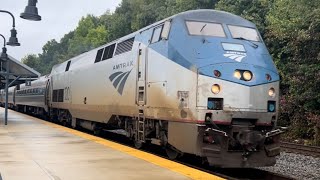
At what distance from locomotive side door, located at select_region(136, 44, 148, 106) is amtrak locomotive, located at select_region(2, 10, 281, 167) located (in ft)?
0.09

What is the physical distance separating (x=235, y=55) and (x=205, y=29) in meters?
1.10

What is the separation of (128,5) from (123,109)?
1955 inches

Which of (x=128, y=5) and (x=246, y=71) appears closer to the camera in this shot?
(x=246, y=71)

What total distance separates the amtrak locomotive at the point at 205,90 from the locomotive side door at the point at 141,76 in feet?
0.09

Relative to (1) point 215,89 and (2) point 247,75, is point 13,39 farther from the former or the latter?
(2) point 247,75

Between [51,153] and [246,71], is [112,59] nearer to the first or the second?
[51,153]

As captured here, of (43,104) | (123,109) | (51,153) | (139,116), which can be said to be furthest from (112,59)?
(43,104)

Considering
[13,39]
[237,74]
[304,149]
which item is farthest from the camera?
[13,39]

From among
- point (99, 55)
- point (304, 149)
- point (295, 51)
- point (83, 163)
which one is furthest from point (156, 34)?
point (295, 51)

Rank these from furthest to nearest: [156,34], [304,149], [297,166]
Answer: [304,149] < [297,166] < [156,34]

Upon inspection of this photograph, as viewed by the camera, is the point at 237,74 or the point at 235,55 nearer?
Result: the point at 237,74

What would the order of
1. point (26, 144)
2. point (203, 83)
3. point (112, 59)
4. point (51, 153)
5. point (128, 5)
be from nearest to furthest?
point (203, 83)
point (51, 153)
point (26, 144)
point (112, 59)
point (128, 5)

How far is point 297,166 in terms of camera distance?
468 inches

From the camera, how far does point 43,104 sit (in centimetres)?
2762
